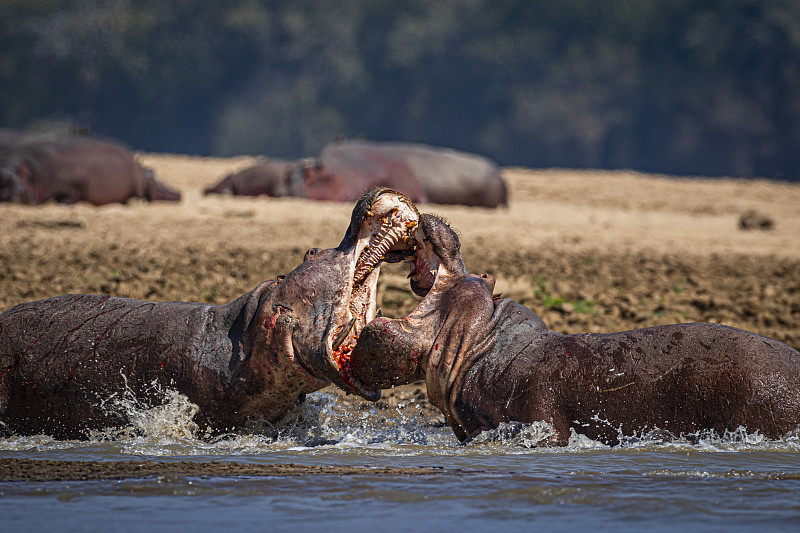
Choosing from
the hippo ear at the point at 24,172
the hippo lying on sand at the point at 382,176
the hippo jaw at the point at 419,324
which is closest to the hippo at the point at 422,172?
the hippo lying on sand at the point at 382,176

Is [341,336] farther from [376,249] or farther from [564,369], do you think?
[564,369]

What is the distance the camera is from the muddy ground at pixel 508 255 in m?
7.61

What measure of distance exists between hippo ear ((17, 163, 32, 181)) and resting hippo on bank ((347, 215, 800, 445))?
8.65 metres

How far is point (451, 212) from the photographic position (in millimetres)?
13305

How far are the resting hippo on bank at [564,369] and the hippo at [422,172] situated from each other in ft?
31.2

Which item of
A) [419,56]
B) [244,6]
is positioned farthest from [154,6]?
[419,56]

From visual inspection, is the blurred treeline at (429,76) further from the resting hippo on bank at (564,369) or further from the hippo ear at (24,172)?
the resting hippo on bank at (564,369)

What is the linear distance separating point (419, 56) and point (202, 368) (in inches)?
1657

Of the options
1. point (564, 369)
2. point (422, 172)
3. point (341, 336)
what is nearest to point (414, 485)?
point (341, 336)

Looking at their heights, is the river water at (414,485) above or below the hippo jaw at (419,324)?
below

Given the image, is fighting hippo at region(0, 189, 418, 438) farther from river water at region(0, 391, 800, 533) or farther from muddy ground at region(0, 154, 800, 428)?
muddy ground at region(0, 154, 800, 428)

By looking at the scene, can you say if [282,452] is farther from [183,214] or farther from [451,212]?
[451,212]

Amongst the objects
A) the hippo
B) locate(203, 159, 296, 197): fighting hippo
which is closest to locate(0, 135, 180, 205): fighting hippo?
locate(203, 159, 296, 197): fighting hippo

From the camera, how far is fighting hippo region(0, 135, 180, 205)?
12.3 m
